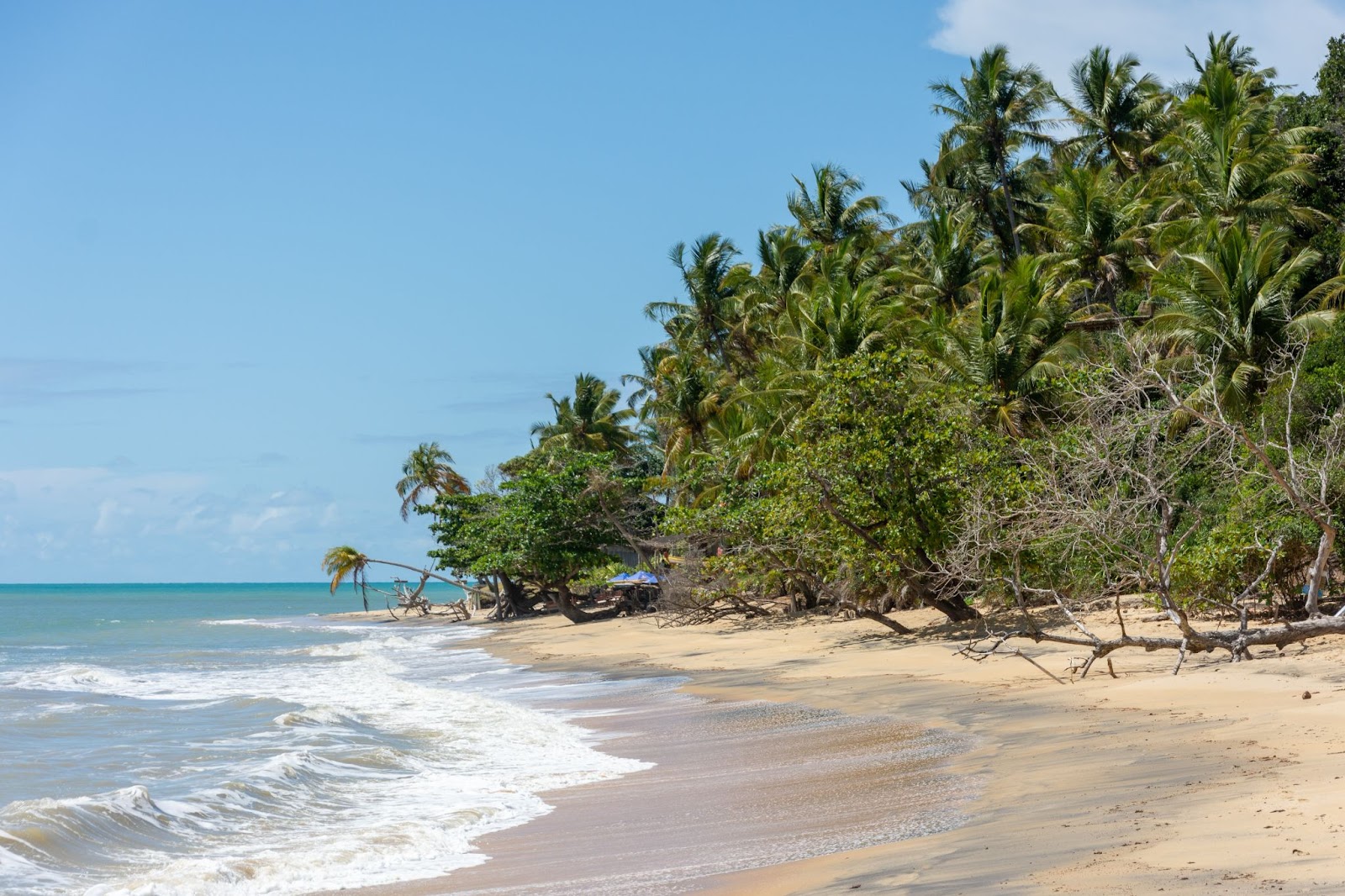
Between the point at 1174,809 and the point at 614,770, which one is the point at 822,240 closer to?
the point at 614,770

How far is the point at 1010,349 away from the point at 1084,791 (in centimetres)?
1884

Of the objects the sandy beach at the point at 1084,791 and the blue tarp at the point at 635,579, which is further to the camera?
the blue tarp at the point at 635,579

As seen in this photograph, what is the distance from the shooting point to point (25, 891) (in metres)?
7.21

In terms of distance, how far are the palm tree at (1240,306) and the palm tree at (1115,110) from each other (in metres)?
14.9

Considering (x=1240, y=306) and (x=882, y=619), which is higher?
(x=1240, y=306)

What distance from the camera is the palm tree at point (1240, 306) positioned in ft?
69.1

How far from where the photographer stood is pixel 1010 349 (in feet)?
81.5

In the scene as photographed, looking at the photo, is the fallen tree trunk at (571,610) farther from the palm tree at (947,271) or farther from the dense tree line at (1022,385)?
the palm tree at (947,271)

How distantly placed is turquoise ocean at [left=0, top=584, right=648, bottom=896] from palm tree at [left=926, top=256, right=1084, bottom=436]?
11.7 m

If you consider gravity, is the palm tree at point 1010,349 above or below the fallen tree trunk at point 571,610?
above

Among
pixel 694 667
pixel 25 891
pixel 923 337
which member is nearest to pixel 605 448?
pixel 923 337

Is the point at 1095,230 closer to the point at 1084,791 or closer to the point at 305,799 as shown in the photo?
the point at 1084,791

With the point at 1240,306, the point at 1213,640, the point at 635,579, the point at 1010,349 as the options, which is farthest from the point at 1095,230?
the point at 1213,640

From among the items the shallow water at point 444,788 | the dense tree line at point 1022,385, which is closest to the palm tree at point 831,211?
the dense tree line at point 1022,385
